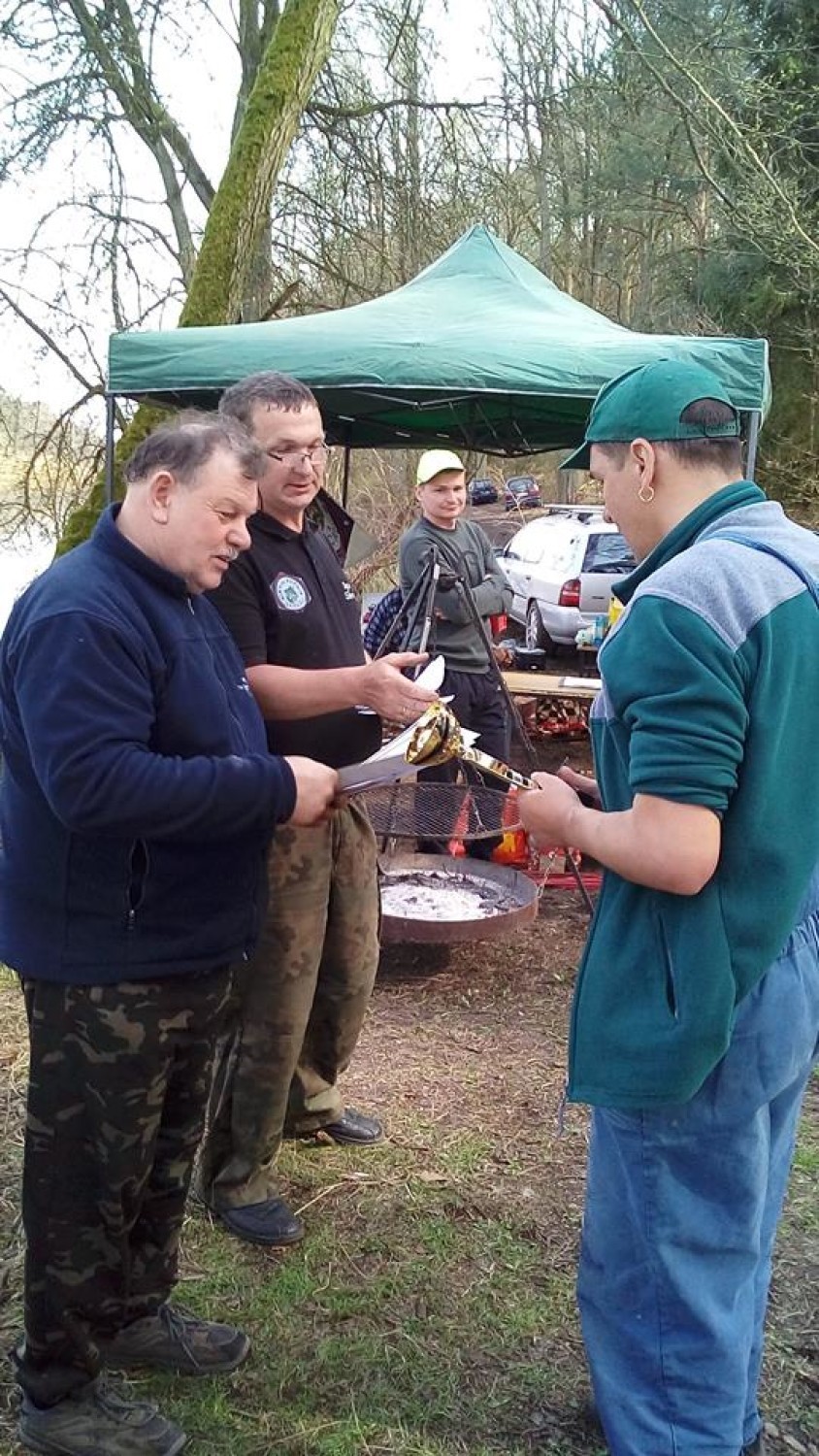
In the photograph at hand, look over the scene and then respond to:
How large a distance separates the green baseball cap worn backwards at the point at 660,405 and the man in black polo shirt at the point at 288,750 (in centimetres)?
96

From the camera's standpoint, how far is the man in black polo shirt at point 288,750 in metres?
2.51

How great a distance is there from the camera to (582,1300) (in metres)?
1.85

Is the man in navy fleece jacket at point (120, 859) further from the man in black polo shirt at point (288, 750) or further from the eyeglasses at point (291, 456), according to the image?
the eyeglasses at point (291, 456)

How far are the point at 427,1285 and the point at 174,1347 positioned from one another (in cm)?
61

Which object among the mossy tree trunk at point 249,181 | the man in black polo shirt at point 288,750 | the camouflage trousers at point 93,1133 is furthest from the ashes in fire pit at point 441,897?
the mossy tree trunk at point 249,181

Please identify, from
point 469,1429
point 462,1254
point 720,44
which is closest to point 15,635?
point 469,1429

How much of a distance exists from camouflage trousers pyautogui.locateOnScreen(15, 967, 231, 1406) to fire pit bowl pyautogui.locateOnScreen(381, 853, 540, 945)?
2117 millimetres

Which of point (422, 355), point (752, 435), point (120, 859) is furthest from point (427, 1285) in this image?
point (752, 435)

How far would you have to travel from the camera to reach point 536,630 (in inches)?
513

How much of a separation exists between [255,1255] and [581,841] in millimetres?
1606

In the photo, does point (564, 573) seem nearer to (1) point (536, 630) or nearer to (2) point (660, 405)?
(1) point (536, 630)

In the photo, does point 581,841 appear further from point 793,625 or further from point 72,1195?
point 72,1195

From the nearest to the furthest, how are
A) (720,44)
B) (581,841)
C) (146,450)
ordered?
(581,841), (146,450), (720,44)

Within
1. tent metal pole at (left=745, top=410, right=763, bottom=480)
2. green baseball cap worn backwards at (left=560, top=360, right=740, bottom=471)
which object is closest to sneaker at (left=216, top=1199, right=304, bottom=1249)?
green baseball cap worn backwards at (left=560, top=360, right=740, bottom=471)
